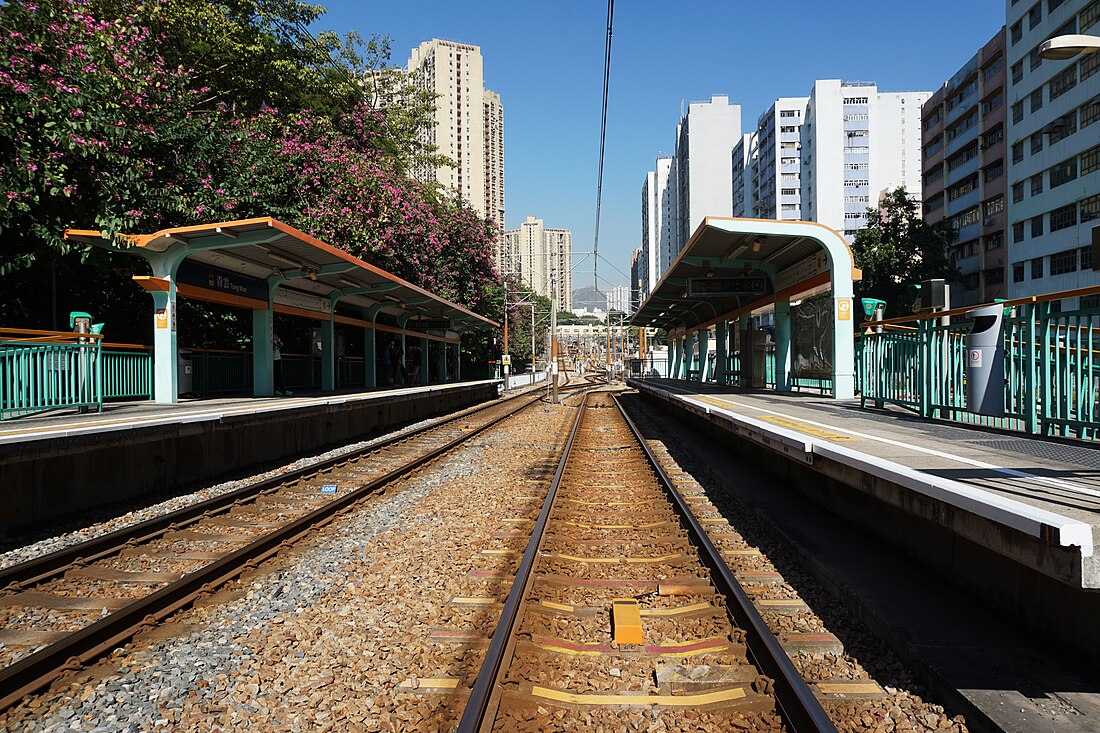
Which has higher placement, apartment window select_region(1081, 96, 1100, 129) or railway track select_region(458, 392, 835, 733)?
apartment window select_region(1081, 96, 1100, 129)

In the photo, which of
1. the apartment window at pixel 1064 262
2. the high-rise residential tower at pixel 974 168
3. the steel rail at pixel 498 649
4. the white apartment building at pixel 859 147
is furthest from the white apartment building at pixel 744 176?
the steel rail at pixel 498 649

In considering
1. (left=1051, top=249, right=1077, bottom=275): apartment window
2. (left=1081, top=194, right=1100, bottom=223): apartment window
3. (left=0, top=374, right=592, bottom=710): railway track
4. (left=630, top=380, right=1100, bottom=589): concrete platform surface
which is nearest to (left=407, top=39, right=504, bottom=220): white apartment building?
(left=1051, top=249, right=1077, bottom=275): apartment window

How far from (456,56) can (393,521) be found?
10579 cm

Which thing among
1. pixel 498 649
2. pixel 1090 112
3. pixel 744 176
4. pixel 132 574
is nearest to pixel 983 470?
pixel 498 649

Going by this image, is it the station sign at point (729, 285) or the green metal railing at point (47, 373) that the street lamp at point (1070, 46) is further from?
the station sign at point (729, 285)

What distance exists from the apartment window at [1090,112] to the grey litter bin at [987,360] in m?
37.0

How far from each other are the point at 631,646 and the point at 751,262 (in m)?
15.8

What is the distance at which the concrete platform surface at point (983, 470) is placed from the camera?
2942 millimetres

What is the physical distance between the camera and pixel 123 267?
1553 cm

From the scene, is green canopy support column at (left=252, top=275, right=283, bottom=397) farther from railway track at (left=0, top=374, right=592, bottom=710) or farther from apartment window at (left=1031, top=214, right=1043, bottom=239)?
apartment window at (left=1031, top=214, right=1043, bottom=239)

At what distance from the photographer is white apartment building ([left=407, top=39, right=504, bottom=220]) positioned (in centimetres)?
9781

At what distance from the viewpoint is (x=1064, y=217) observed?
3666 centimetres

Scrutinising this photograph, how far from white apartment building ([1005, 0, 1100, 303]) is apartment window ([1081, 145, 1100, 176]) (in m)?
0.05

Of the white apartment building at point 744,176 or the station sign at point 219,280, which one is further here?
the white apartment building at point 744,176
